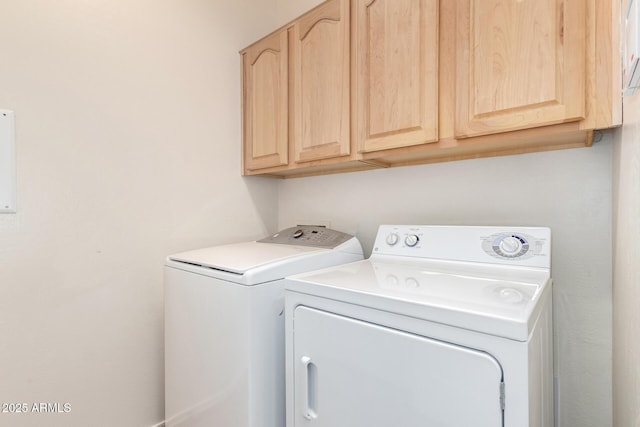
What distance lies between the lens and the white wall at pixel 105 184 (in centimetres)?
138

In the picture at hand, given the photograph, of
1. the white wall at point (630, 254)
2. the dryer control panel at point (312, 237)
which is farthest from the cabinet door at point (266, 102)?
the white wall at point (630, 254)

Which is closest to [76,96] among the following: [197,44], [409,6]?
[197,44]

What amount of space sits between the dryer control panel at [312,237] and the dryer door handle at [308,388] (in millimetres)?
607

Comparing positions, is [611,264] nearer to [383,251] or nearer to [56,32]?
[383,251]

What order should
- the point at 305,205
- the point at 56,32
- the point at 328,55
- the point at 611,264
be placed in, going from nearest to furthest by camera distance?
1. the point at 611,264
2. the point at 56,32
3. the point at 328,55
4. the point at 305,205

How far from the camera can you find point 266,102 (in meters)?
1.90

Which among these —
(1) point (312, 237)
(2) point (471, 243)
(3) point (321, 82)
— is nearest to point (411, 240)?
(2) point (471, 243)

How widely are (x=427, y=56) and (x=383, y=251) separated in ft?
2.68

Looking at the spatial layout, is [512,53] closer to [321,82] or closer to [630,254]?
[630,254]

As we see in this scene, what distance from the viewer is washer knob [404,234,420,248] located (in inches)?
55.8

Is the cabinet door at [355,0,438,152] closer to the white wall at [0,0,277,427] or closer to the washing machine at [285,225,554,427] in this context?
the washing machine at [285,225,554,427]

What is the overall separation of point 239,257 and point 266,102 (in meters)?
0.97

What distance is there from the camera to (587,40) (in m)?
0.95

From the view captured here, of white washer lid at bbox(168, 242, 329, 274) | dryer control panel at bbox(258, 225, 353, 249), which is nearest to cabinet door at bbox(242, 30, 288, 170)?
dryer control panel at bbox(258, 225, 353, 249)
